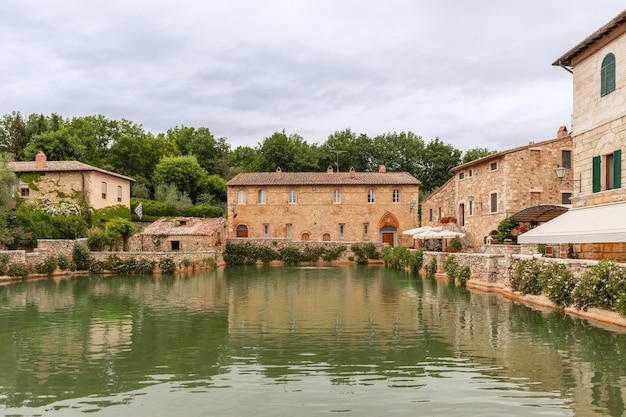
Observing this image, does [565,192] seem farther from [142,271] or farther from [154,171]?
[154,171]

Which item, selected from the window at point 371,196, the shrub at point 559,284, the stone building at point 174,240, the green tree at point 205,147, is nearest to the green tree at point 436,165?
the window at point 371,196

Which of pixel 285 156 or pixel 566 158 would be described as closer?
pixel 566 158

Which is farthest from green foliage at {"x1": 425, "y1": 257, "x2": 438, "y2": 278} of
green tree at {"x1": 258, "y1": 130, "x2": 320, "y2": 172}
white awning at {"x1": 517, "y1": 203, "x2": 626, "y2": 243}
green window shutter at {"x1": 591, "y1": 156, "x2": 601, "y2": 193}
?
green tree at {"x1": 258, "y1": 130, "x2": 320, "y2": 172}

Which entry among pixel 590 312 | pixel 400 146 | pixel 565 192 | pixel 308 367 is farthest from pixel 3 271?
pixel 400 146

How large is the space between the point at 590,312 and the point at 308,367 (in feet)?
28.5

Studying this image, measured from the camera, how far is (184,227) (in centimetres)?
3788

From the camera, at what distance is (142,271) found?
31.1 meters

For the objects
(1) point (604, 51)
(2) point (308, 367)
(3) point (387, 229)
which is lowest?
(2) point (308, 367)

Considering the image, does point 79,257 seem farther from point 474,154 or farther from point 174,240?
point 474,154

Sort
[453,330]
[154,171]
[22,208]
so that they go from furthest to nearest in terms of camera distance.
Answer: [154,171]
[22,208]
[453,330]

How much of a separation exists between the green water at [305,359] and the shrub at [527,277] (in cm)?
91

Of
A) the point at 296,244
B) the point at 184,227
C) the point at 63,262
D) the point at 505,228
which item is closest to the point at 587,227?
the point at 505,228

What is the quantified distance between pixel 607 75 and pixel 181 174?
43.2 metres

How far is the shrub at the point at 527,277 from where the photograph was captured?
1738 cm
